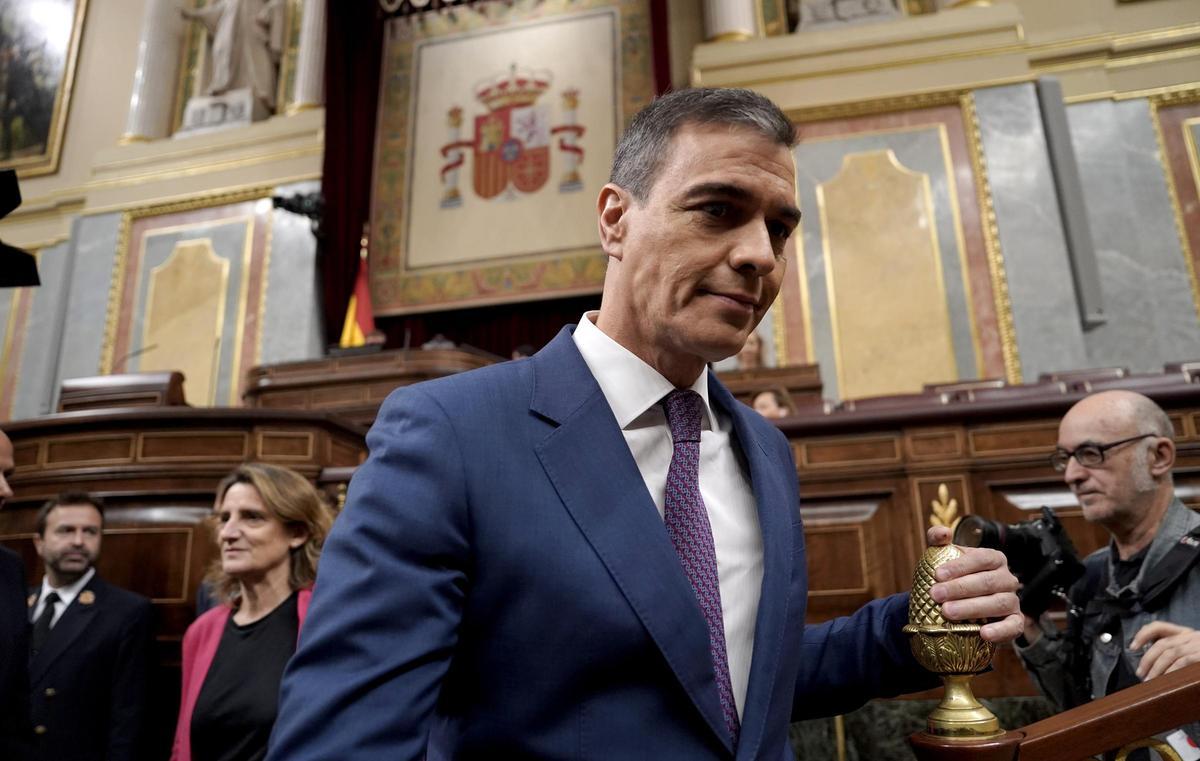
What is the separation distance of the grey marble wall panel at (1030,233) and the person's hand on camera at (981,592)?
591 centimetres

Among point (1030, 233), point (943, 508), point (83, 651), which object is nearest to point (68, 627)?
point (83, 651)

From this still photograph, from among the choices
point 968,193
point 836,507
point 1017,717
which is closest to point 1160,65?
point 968,193

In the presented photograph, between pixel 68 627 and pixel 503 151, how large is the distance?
6.68 meters

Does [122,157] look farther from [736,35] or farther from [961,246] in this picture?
[961,246]

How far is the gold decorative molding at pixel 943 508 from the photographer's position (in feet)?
9.70

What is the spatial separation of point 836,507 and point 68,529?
8.64 ft

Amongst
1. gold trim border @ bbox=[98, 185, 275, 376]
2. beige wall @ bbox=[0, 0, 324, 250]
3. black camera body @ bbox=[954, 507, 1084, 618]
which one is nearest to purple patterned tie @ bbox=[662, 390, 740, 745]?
black camera body @ bbox=[954, 507, 1084, 618]

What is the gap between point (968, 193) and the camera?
668 centimetres

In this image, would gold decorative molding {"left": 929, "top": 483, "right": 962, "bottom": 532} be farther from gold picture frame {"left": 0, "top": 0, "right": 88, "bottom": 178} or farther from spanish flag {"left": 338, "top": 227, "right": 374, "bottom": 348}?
gold picture frame {"left": 0, "top": 0, "right": 88, "bottom": 178}

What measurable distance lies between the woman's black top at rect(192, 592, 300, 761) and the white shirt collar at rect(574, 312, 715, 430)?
4.60ft

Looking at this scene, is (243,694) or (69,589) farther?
(69,589)

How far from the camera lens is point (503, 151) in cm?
845

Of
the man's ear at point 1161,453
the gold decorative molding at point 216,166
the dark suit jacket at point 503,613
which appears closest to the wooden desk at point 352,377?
the gold decorative molding at point 216,166

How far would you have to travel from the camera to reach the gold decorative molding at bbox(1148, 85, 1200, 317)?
257 inches
